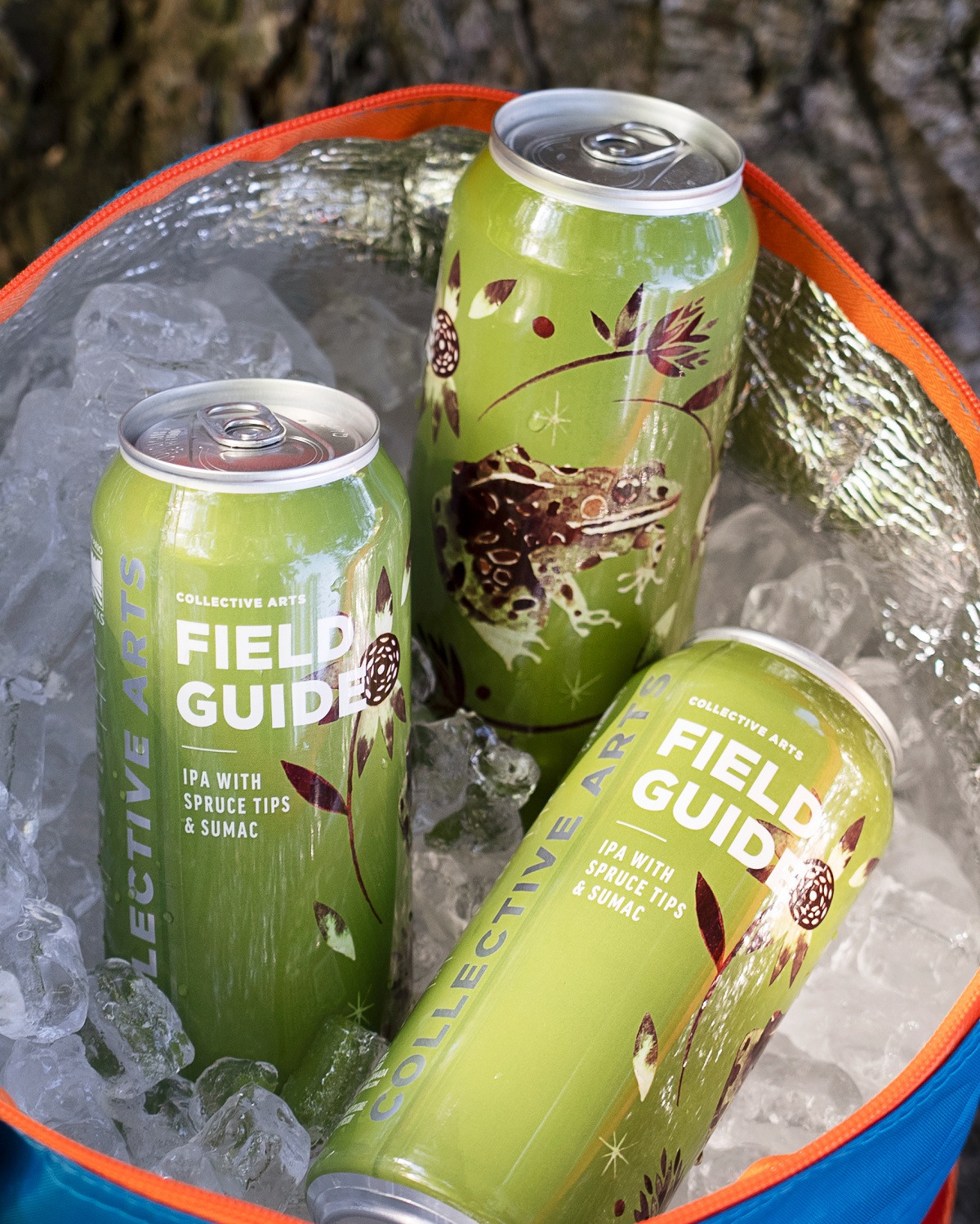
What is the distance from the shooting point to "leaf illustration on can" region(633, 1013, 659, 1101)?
0.57 meters

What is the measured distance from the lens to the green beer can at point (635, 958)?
0.54 m

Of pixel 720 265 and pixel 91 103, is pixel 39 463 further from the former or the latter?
pixel 91 103

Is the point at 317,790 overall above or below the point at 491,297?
below

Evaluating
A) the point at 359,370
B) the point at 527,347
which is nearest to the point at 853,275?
the point at 527,347

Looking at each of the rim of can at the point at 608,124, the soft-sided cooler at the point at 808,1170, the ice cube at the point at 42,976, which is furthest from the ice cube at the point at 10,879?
the rim of can at the point at 608,124

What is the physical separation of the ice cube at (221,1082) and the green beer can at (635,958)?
0.27 ft

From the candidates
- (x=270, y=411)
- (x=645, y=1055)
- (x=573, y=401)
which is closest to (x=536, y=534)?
(x=573, y=401)

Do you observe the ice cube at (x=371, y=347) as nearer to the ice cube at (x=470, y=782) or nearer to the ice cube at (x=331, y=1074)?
the ice cube at (x=470, y=782)

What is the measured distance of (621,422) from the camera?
2.34 feet

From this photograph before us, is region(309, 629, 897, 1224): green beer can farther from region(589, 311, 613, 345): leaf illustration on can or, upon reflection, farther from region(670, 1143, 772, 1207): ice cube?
region(589, 311, 613, 345): leaf illustration on can

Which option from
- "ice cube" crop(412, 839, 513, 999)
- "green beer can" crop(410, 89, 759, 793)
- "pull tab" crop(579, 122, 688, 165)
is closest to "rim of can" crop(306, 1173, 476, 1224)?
"ice cube" crop(412, 839, 513, 999)

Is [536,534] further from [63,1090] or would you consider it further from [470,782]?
[63,1090]

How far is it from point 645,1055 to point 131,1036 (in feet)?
0.83

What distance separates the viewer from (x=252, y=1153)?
23.1 inches
